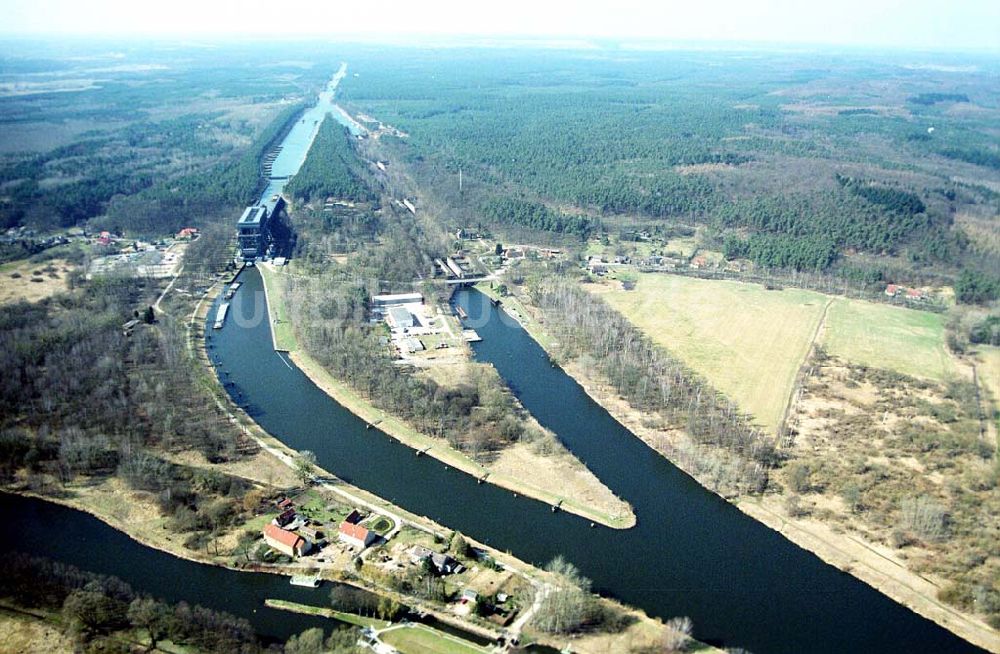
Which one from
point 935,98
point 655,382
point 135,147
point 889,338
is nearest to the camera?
point 655,382

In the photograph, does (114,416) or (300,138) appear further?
(300,138)

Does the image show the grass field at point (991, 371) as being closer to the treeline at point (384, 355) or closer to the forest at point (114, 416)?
the treeline at point (384, 355)

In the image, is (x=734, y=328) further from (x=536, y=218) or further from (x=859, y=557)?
(x=536, y=218)

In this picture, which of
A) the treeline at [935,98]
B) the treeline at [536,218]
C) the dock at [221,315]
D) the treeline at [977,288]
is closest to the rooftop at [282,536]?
the dock at [221,315]

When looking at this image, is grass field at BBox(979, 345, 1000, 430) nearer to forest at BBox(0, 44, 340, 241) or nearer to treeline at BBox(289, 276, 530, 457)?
treeline at BBox(289, 276, 530, 457)

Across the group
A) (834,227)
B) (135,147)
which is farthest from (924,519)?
(135,147)

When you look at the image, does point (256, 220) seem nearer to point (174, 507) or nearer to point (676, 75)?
point (174, 507)

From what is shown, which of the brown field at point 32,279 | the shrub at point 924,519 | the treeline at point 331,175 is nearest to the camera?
the shrub at point 924,519

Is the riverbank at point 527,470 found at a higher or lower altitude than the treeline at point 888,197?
lower
